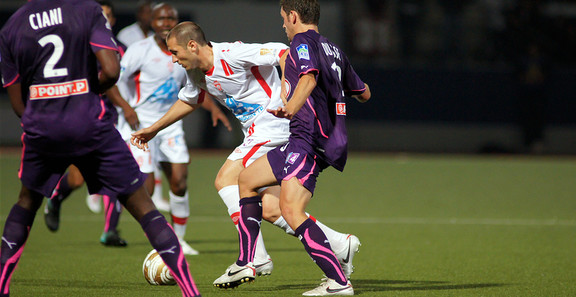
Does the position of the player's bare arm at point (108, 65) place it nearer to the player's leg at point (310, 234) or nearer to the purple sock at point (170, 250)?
the purple sock at point (170, 250)

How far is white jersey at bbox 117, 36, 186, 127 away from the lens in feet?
26.7

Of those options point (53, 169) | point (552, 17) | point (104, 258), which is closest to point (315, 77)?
point (53, 169)

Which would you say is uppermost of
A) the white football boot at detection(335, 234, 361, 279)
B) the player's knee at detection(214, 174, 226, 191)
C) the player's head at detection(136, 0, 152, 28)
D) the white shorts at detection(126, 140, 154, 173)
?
the player's head at detection(136, 0, 152, 28)

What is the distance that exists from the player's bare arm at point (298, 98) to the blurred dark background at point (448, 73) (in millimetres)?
15554

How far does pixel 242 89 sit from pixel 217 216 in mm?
4621

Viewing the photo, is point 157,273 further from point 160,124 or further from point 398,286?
point 398,286

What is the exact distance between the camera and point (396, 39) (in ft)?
70.9

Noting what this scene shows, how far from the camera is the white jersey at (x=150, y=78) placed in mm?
8133

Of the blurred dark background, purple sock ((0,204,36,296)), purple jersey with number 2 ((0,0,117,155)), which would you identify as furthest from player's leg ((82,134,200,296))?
the blurred dark background

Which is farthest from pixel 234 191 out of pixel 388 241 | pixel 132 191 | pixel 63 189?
pixel 63 189

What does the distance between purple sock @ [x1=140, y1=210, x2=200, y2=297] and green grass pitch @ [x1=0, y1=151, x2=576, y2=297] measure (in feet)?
3.39

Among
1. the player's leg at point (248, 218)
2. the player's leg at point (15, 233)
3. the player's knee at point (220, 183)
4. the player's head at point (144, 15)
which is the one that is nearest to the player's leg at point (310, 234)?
the player's leg at point (248, 218)

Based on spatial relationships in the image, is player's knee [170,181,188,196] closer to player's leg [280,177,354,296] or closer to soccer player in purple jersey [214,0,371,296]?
soccer player in purple jersey [214,0,371,296]

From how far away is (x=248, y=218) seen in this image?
5598 millimetres
